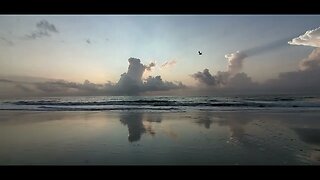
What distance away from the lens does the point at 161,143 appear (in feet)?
13.6

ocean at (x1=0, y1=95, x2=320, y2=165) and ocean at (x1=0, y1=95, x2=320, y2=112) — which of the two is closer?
ocean at (x1=0, y1=95, x2=320, y2=165)

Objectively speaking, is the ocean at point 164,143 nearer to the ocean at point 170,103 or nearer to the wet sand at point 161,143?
the wet sand at point 161,143

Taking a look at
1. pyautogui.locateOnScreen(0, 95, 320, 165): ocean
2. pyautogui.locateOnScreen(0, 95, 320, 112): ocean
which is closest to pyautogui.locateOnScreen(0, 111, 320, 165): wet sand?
pyautogui.locateOnScreen(0, 95, 320, 165): ocean

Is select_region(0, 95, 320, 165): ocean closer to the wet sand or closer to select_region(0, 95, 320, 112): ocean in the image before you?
the wet sand

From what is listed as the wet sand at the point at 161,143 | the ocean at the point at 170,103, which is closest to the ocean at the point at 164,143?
the wet sand at the point at 161,143

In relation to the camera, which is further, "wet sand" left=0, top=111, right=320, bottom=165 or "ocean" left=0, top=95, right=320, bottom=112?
"ocean" left=0, top=95, right=320, bottom=112

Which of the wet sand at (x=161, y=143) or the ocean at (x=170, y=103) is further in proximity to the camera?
the ocean at (x=170, y=103)

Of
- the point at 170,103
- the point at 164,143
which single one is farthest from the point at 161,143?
the point at 170,103

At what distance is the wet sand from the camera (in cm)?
338

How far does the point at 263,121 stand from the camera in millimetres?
6133

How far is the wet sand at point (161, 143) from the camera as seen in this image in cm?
338
